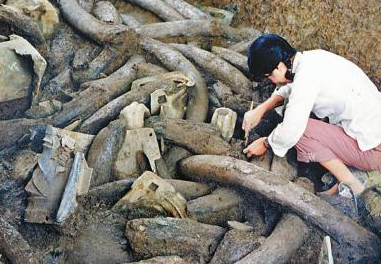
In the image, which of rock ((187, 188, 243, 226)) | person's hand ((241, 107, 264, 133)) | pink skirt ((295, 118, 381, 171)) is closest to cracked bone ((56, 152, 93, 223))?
rock ((187, 188, 243, 226))

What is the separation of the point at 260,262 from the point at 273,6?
1.61 m

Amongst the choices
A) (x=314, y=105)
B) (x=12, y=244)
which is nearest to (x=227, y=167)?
(x=314, y=105)

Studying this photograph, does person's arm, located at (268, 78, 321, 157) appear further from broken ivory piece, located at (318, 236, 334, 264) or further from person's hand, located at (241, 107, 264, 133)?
broken ivory piece, located at (318, 236, 334, 264)

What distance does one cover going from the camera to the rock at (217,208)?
185 cm

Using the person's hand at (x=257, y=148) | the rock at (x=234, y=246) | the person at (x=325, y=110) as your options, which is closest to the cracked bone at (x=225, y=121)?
the person's hand at (x=257, y=148)

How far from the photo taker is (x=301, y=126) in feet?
6.14

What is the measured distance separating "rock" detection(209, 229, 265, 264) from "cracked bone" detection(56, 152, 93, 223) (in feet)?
1.72

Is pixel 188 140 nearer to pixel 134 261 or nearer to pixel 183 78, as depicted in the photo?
pixel 183 78

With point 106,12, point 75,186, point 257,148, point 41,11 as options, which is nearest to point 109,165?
point 75,186

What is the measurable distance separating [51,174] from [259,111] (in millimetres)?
857

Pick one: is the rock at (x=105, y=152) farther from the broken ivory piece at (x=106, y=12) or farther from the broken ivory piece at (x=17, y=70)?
the broken ivory piece at (x=106, y=12)

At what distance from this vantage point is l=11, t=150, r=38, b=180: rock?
6.34 ft


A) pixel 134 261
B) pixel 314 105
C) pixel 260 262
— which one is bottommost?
pixel 134 261

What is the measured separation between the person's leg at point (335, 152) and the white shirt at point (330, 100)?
0.03 meters
